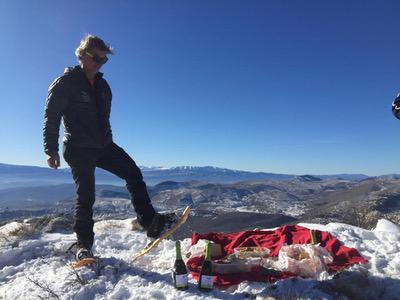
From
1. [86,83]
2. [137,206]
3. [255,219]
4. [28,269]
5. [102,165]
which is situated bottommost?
[255,219]

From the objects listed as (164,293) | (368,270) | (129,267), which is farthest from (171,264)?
(368,270)

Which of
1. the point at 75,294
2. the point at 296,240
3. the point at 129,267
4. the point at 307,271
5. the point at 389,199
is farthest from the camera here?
the point at 389,199

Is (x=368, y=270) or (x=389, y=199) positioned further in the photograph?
(x=389, y=199)

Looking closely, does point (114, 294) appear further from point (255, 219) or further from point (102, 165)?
point (255, 219)

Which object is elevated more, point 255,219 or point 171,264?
point 171,264

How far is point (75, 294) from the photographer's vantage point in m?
5.31

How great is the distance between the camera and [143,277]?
236 inches

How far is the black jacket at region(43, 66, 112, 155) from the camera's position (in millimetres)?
6410

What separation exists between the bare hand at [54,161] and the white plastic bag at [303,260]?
3780 millimetres

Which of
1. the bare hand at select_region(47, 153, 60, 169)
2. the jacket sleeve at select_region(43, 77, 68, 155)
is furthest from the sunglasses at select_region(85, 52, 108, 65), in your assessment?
the bare hand at select_region(47, 153, 60, 169)

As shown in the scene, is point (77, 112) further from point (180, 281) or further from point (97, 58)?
point (180, 281)

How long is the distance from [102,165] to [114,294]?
8.61 feet

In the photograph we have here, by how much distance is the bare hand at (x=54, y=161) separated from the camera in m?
6.27

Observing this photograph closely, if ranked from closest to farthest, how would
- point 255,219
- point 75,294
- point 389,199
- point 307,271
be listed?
1. point 75,294
2. point 307,271
3. point 255,219
4. point 389,199
